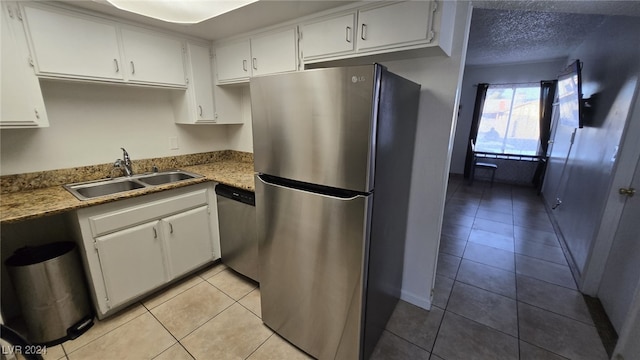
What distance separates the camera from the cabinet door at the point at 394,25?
1.39m

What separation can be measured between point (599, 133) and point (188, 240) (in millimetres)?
4033

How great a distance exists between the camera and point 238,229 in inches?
86.7

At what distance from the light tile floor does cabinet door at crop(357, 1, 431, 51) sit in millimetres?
1904

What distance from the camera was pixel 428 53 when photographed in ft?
5.24

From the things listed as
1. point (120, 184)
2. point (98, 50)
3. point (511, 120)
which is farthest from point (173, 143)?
point (511, 120)

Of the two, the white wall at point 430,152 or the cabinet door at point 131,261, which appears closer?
the white wall at point 430,152

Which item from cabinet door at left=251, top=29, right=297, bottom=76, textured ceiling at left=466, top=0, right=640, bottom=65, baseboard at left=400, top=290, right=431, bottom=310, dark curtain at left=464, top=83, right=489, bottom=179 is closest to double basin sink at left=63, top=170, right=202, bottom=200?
cabinet door at left=251, top=29, right=297, bottom=76

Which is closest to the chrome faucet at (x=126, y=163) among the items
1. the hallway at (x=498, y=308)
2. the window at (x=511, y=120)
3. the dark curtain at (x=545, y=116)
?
the hallway at (x=498, y=308)

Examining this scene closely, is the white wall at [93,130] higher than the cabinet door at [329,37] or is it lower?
lower

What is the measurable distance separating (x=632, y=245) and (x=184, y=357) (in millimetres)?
3080

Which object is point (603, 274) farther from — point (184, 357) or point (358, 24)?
point (184, 357)

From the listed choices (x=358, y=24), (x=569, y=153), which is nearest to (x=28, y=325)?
(x=358, y=24)

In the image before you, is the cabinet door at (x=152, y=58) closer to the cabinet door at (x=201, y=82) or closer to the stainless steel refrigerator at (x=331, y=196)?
the cabinet door at (x=201, y=82)

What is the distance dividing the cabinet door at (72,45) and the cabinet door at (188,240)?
1205mm
